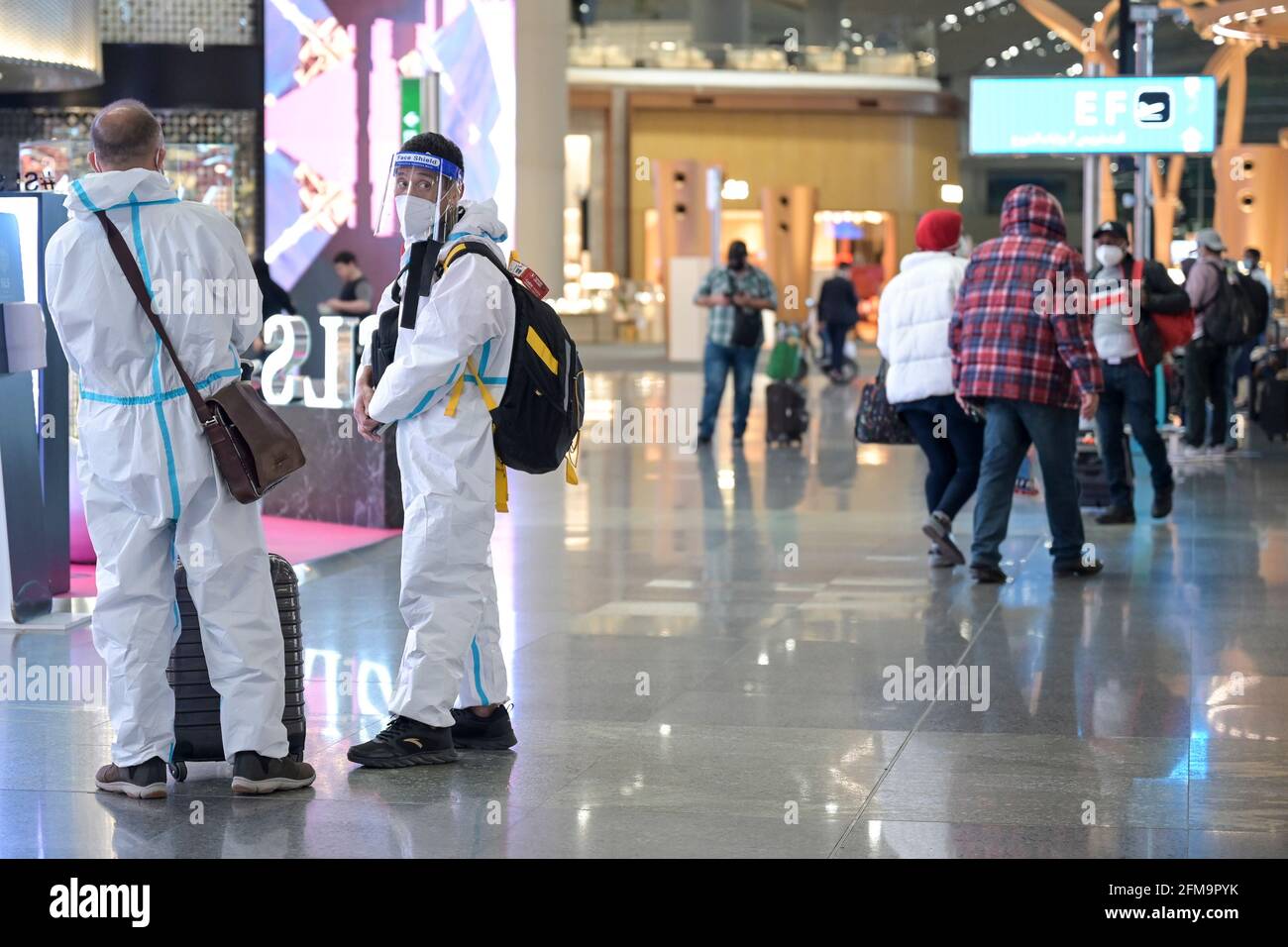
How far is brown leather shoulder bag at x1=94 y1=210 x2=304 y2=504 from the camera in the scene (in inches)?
183

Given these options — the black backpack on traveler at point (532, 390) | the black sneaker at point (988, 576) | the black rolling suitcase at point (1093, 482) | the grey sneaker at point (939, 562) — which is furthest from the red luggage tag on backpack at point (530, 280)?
the black rolling suitcase at point (1093, 482)

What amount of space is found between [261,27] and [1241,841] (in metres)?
15.7

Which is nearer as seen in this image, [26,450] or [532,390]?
[532,390]

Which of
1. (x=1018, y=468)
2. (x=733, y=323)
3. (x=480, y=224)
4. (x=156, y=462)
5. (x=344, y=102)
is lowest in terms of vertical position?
(x=1018, y=468)

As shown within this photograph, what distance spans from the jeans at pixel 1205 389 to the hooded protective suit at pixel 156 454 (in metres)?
11.7

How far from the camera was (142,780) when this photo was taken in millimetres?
4789

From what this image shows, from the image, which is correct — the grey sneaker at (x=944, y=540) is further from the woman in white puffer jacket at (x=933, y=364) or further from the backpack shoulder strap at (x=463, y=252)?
the backpack shoulder strap at (x=463, y=252)

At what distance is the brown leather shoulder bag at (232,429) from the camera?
4.64 meters

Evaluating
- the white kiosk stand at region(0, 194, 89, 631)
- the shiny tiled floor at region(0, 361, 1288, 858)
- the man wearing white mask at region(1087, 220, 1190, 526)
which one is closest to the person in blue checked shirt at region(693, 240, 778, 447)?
the man wearing white mask at region(1087, 220, 1190, 526)

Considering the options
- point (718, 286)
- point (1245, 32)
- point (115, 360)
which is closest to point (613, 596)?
point (115, 360)

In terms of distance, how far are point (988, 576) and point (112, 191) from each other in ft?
16.7

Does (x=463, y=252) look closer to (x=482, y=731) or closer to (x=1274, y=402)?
(x=482, y=731)

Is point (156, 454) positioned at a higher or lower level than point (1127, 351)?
lower

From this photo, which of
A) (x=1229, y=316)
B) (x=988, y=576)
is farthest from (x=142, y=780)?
Answer: (x=1229, y=316)
